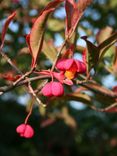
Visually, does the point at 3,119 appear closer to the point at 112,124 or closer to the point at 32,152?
the point at 32,152

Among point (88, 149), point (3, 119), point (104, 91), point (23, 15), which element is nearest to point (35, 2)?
point (23, 15)

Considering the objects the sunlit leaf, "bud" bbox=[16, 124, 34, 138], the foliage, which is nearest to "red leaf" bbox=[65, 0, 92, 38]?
the foliage

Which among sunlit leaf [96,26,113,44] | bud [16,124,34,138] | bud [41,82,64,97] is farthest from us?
sunlit leaf [96,26,113,44]

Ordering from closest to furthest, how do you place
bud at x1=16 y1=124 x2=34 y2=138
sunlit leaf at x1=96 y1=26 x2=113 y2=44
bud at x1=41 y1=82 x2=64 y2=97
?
bud at x1=41 y1=82 x2=64 y2=97, bud at x1=16 y1=124 x2=34 y2=138, sunlit leaf at x1=96 y1=26 x2=113 y2=44

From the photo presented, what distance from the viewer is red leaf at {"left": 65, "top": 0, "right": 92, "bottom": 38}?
1.11 metres

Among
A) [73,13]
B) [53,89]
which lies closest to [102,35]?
[73,13]

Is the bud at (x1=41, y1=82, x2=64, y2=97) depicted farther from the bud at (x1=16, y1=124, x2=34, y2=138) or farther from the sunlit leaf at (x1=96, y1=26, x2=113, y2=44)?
the sunlit leaf at (x1=96, y1=26, x2=113, y2=44)

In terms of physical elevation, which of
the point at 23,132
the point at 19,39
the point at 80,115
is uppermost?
the point at 23,132

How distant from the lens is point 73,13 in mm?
1137

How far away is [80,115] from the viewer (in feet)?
11.4

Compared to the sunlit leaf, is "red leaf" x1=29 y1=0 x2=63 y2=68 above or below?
above

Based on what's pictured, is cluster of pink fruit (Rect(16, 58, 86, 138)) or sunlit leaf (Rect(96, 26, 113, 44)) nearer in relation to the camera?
cluster of pink fruit (Rect(16, 58, 86, 138))

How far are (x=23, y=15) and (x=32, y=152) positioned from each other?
5.72 feet

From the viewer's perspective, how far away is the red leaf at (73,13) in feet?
3.66
